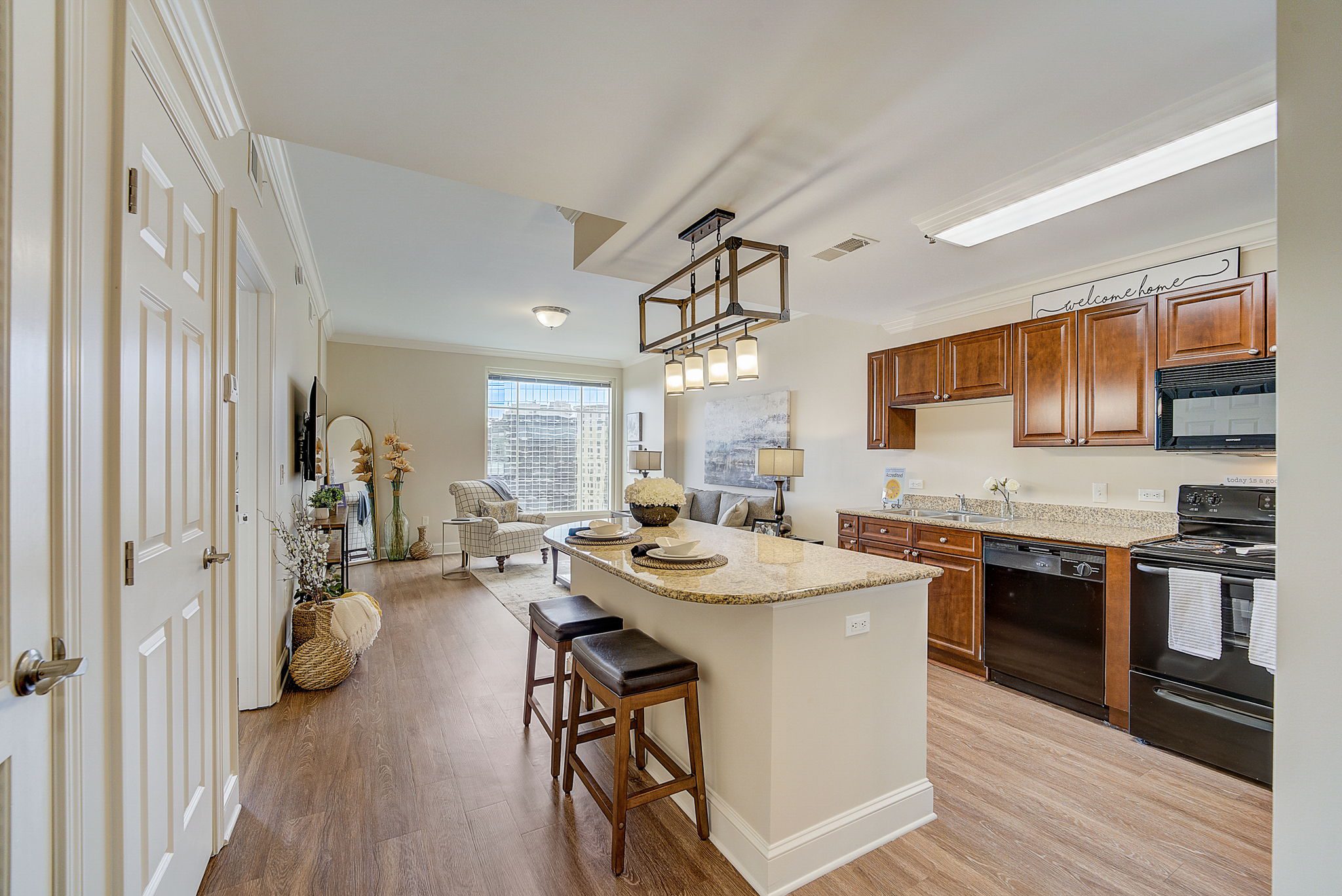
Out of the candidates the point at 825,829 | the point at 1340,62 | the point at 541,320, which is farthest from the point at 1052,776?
the point at 541,320

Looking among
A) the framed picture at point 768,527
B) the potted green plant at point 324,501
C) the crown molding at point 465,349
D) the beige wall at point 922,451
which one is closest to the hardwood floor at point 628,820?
the beige wall at point 922,451

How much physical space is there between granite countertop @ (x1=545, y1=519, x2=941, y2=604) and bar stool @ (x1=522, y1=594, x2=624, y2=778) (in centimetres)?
26

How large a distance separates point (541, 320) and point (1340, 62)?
16.9 ft

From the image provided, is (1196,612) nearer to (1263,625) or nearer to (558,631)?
(1263,625)

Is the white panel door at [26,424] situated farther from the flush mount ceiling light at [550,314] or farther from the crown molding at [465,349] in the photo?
the crown molding at [465,349]

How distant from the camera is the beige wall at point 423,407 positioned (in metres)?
6.88

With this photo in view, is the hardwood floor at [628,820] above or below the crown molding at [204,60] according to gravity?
below

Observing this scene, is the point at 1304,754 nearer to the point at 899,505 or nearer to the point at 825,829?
the point at 825,829

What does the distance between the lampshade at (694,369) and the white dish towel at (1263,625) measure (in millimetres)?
2417

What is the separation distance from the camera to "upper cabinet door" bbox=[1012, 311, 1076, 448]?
10.7ft

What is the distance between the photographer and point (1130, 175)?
2.16 metres

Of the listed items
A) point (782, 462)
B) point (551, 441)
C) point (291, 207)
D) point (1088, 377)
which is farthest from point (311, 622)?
point (551, 441)

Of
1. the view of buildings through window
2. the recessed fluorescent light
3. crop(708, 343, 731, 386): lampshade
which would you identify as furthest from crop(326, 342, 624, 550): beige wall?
the recessed fluorescent light

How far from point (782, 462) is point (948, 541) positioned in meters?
1.64
